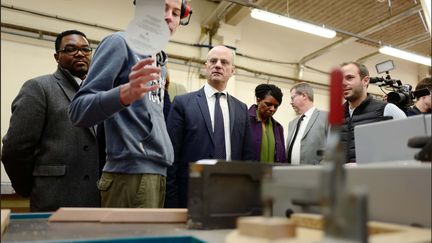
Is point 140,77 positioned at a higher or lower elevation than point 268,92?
lower

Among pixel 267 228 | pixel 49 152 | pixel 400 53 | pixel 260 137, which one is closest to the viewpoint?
pixel 267 228

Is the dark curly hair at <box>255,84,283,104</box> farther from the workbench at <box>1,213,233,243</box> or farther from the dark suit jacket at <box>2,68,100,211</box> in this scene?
the workbench at <box>1,213,233,243</box>

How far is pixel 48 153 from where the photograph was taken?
168cm

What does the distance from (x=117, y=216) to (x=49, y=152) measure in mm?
913

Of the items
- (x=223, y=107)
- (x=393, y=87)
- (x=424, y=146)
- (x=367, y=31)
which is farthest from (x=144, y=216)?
(x=367, y=31)

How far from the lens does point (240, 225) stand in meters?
0.57

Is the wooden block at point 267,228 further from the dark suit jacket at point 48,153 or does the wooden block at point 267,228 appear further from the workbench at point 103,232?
the dark suit jacket at point 48,153

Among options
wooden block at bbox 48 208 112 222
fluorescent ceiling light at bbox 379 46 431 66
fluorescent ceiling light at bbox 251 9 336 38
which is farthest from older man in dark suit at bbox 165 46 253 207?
fluorescent ceiling light at bbox 379 46 431 66

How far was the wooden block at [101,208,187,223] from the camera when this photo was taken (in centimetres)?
94

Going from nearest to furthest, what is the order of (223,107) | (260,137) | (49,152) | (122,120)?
(122,120) → (49,152) → (223,107) → (260,137)

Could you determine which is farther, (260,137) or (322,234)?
(260,137)

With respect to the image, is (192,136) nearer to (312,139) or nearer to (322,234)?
(312,139)

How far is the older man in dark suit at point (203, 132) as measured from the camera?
1.88m

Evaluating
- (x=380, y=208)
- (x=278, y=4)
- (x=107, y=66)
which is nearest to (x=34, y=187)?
(x=107, y=66)
